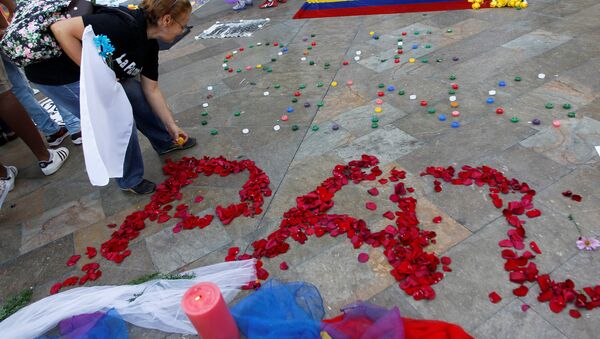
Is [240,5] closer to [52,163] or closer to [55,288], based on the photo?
[52,163]

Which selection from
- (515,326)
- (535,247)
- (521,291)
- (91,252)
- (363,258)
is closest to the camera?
(515,326)

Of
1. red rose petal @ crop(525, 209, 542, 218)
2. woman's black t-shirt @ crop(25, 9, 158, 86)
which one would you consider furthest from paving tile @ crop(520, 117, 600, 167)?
woman's black t-shirt @ crop(25, 9, 158, 86)

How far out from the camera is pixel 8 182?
3475 mm

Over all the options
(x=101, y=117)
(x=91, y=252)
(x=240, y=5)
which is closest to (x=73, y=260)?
(x=91, y=252)

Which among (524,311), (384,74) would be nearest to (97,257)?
(524,311)

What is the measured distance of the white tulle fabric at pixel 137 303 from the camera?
7.05ft

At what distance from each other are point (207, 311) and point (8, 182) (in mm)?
2813

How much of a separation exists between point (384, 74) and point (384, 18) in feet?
5.61

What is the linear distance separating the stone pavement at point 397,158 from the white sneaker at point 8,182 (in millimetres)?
89

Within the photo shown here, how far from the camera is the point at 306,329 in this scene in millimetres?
1832

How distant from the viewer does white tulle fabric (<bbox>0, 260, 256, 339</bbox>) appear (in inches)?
84.6

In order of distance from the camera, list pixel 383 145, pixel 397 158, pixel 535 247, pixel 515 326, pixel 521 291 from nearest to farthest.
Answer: pixel 515 326 < pixel 521 291 < pixel 535 247 < pixel 397 158 < pixel 383 145

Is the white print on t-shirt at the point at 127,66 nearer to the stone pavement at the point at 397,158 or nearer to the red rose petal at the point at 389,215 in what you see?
the stone pavement at the point at 397,158

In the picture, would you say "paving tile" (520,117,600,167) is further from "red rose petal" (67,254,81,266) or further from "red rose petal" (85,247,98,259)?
"red rose petal" (67,254,81,266)
